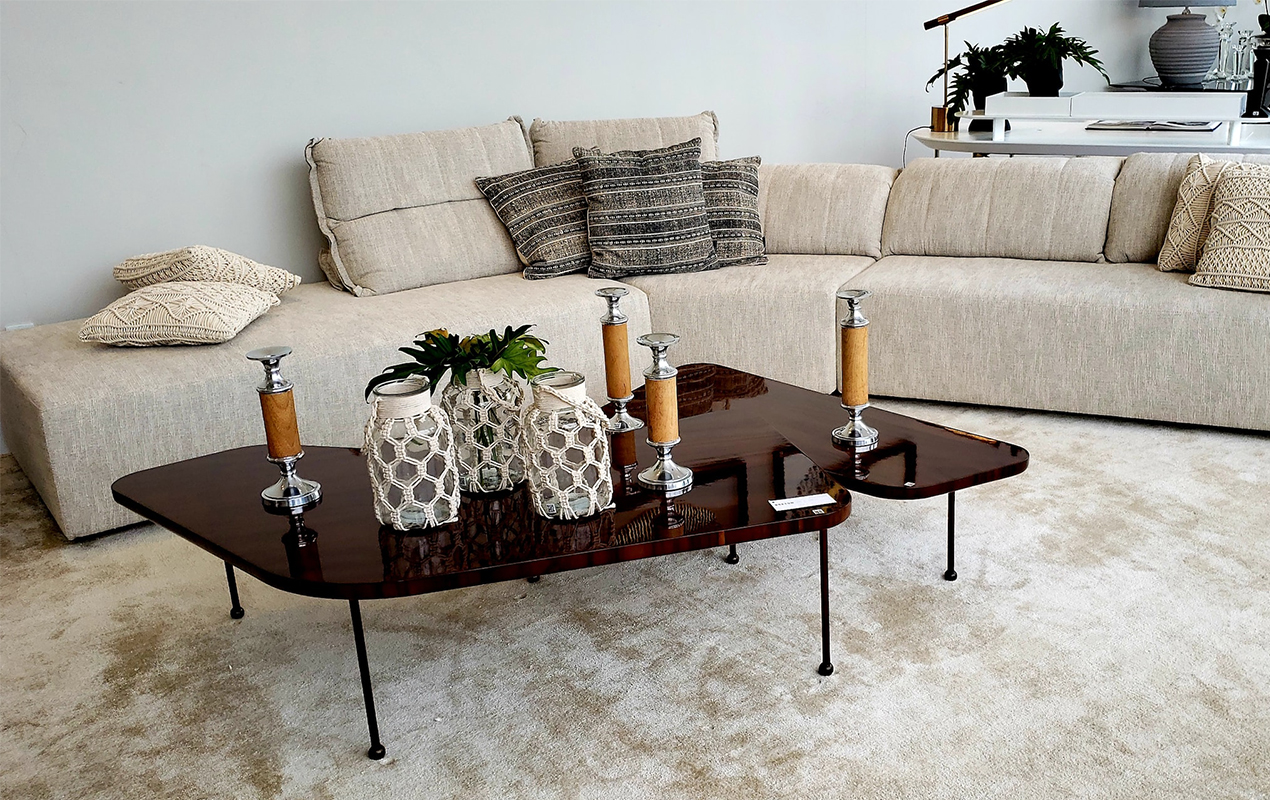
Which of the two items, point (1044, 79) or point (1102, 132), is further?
point (1044, 79)

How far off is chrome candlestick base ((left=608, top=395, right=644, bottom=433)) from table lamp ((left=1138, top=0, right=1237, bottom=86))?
3741mm

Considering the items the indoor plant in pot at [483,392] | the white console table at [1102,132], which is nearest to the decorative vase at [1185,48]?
the white console table at [1102,132]

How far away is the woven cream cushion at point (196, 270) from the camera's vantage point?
3301 millimetres

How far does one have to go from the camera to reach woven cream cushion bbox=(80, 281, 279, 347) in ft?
9.70

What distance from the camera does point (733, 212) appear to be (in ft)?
12.6

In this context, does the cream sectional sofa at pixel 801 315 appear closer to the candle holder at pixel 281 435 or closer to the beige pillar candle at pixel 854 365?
the candle holder at pixel 281 435

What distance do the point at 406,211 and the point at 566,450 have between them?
2111 millimetres

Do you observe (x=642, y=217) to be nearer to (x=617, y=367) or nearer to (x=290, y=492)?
(x=617, y=367)

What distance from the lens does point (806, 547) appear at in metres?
2.55

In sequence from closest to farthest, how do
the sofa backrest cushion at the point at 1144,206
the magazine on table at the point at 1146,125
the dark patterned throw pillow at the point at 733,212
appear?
the sofa backrest cushion at the point at 1144,206
the dark patterned throw pillow at the point at 733,212
the magazine on table at the point at 1146,125

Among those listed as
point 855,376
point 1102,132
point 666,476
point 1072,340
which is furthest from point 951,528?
point 1102,132

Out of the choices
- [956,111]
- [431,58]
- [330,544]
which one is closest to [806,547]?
[330,544]

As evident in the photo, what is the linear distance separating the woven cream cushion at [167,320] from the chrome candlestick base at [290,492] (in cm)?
104

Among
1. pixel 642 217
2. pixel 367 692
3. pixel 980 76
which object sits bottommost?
pixel 367 692
